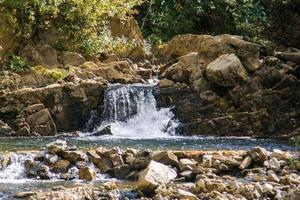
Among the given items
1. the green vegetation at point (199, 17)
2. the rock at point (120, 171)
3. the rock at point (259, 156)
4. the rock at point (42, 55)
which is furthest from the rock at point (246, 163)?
the green vegetation at point (199, 17)

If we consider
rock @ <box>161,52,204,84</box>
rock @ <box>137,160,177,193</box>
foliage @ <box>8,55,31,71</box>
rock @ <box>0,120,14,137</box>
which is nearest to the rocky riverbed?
rock @ <box>137,160,177,193</box>

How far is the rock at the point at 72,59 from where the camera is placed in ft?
80.5

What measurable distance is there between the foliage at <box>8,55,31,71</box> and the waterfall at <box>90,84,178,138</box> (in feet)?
11.8

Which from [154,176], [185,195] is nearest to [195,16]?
[154,176]

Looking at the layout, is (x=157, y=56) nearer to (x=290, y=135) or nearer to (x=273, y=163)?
(x=290, y=135)

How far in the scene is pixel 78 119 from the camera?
2191 cm

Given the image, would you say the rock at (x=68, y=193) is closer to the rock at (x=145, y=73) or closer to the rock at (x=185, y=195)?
the rock at (x=185, y=195)

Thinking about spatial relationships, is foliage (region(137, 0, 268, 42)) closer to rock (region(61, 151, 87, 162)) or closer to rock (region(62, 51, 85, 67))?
rock (region(62, 51, 85, 67))

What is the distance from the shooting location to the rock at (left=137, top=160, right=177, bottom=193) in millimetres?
11469

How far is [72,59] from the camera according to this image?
80.8 feet

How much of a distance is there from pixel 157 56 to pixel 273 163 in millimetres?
15409

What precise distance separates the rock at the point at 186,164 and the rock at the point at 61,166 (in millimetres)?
2629

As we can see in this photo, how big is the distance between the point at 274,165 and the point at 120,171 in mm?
3458

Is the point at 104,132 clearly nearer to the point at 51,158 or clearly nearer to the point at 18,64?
the point at 18,64
